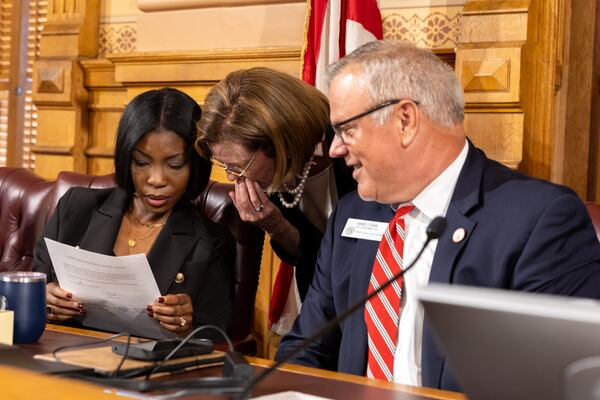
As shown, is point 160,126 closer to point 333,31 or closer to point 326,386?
point 333,31

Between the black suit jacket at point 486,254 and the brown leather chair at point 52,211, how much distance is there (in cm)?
67

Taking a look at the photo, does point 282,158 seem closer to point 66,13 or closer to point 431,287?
point 431,287

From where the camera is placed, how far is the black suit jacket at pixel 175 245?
2.62 meters

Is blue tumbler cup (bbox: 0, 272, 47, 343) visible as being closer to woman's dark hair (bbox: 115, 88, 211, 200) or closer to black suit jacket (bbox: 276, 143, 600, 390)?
black suit jacket (bbox: 276, 143, 600, 390)

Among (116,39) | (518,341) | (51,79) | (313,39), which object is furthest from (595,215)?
(51,79)

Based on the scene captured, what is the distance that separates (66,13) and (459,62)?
2.30m

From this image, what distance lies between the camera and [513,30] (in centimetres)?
325

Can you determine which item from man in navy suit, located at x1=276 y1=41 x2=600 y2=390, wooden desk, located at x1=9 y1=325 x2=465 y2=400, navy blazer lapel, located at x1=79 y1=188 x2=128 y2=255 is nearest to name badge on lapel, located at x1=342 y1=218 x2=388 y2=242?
man in navy suit, located at x1=276 y1=41 x2=600 y2=390

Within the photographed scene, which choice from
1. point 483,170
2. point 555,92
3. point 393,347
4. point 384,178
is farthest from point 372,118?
point 555,92

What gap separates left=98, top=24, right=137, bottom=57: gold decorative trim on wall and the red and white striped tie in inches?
112

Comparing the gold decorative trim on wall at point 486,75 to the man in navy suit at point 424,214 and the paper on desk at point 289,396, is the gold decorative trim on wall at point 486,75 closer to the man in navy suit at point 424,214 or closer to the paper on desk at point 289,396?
the man in navy suit at point 424,214

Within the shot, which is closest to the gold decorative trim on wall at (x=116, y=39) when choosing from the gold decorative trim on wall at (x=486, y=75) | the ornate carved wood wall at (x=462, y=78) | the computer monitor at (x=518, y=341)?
the ornate carved wood wall at (x=462, y=78)

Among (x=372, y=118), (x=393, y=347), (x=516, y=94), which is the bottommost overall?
(x=393, y=347)

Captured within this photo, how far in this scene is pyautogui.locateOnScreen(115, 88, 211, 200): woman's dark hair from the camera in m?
2.68
